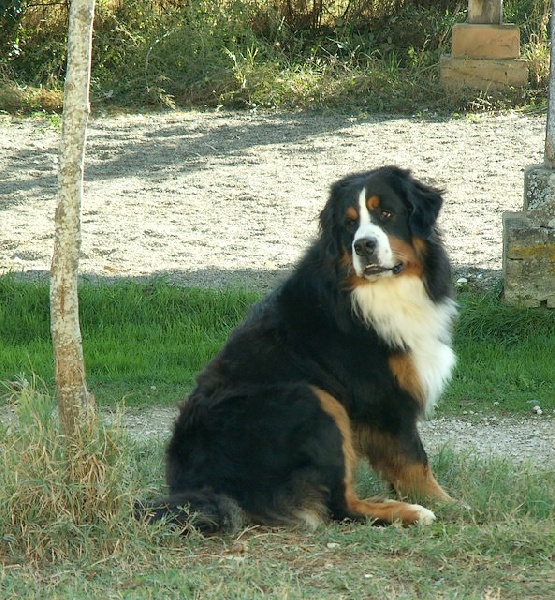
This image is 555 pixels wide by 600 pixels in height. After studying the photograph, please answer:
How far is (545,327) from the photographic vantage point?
23.6 feet

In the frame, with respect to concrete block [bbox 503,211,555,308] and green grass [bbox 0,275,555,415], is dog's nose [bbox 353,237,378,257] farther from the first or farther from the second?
concrete block [bbox 503,211,555,308]

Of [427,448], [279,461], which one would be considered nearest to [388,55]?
[427,448]

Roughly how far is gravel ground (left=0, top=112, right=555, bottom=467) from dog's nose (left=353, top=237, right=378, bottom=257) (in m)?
1.87

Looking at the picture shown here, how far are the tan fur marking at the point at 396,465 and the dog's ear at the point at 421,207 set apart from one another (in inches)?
37.6

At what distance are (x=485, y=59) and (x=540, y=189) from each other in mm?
6988

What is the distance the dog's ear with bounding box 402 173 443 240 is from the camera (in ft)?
15.0

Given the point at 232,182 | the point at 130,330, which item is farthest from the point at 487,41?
the point at 130,330

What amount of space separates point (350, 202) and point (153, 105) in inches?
404

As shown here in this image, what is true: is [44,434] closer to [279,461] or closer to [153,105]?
[279,461]

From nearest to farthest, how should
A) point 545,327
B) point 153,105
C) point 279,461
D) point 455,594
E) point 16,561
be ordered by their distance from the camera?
point 455,594 → point 16,561 → point 279,461 → point 545,327 → point 153,105

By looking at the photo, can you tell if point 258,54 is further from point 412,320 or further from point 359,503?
point 359,503

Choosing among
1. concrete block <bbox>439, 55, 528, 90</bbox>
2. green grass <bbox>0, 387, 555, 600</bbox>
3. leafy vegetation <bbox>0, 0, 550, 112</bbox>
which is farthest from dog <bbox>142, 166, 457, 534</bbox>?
concrete block <bbox>439, 55, 528, 90</bbox>

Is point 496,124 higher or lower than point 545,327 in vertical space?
higher

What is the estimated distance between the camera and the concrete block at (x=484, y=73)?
1364 cm
